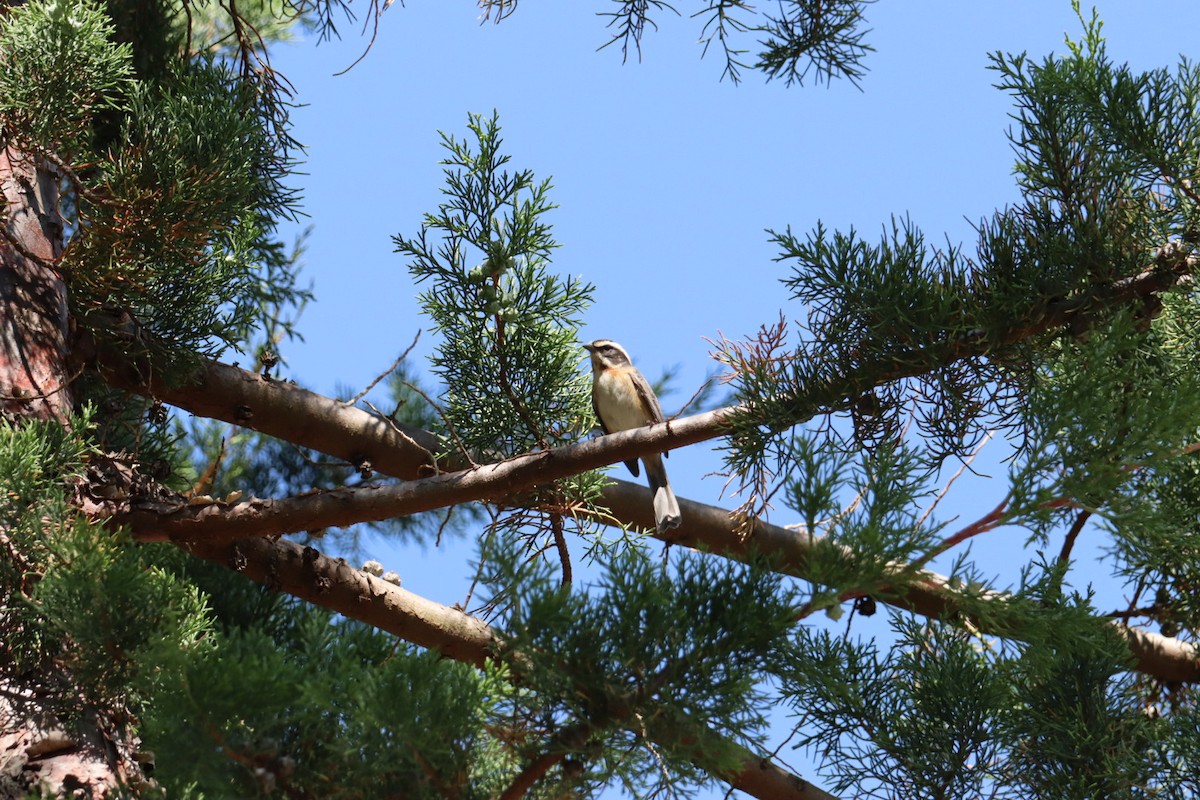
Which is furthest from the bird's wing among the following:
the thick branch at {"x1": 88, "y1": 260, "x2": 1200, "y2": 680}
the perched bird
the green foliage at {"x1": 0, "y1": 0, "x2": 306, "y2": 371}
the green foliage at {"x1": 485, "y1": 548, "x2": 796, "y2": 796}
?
the green foliage at {"x1": 485, "y1": 548, "x2": 796, "y2": 796}

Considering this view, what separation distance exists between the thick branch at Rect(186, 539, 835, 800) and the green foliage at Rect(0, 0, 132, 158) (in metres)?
1.20

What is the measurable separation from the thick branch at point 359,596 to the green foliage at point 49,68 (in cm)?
120

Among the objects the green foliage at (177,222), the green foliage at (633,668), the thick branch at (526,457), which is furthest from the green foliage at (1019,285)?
the green foliage at (177,222)

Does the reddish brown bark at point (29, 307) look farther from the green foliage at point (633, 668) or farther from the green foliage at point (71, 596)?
the green foliage at point (633, 668)

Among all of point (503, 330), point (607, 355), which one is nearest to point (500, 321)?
point (503, 330)

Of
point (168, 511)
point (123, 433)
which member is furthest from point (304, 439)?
point (168, 511)

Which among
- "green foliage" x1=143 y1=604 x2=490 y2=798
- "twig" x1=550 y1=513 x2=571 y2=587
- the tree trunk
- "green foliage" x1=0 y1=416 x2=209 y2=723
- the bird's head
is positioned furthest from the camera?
the bird's head

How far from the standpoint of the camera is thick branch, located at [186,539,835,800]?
10.2 feet

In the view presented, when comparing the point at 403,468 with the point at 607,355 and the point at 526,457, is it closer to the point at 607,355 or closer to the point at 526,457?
the point at 526,457

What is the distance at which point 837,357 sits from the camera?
2781 mm

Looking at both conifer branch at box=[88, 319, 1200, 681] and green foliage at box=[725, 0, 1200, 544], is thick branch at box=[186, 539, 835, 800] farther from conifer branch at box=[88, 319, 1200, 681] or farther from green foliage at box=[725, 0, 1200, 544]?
green foliage at box=[725, 0, 1200, 544]

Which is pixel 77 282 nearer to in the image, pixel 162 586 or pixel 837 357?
pixel 162 586

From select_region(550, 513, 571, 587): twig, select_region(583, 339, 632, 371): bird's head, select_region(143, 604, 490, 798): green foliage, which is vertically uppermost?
select_region(583, 339, 632, 371): bird's head

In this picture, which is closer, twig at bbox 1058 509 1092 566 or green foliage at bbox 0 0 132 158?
green foliage at bbox 0 0 132 158
